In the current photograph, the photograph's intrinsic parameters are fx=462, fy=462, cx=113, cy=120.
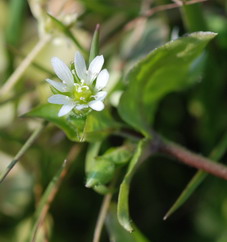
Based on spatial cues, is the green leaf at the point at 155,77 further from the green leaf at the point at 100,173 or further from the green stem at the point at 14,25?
the green stem at the point at 14,25

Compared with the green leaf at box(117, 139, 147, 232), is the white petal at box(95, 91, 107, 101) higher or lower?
higher

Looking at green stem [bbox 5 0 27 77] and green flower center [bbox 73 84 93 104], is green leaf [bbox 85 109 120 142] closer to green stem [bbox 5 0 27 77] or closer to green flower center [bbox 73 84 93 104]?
green flower center [bbox 73 84 93 104]

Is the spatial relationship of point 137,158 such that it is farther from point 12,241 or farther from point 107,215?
point 12,241

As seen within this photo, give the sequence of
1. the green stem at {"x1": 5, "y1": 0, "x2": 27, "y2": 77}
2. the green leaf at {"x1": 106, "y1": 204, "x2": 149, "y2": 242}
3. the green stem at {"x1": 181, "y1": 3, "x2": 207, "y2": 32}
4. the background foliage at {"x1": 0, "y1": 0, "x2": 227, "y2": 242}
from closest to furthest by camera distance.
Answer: the green leaf at {"x1": 106, "y1": 204, "x2": 149, "y2": 242} → the green stem at {"x1": 181, "y1": 3, "x2": 207, "y2": 32} → the background foliage at {"x1": 0, "y1": 0, "x2": 227, "y2": 242} → the green stem at {"x1": 5, "y1": 0, "x2": 27, "y2": 77}

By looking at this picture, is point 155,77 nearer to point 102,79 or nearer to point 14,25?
point 102,79

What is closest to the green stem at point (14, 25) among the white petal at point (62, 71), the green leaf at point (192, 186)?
the white petal at point (62, 71)

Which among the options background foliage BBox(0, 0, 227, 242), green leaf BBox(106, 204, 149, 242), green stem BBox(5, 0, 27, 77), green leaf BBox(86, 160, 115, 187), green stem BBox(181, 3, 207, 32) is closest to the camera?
green leaf BBox(86, 160, 115, 187)

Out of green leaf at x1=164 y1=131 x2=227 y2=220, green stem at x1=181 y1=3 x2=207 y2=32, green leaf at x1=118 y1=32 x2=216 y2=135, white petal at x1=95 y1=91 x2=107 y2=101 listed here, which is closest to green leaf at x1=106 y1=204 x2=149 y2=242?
green leaf at x1=164 y1=131 x2=227 y2=220

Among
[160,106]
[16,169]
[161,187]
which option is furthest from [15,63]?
[161,187]
